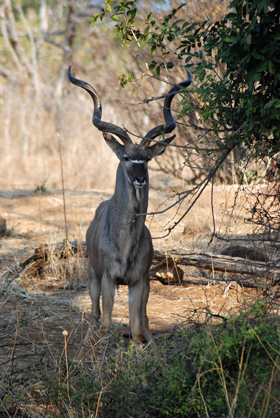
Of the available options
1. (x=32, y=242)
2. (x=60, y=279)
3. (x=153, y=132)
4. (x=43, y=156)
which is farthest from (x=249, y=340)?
(x=43, y=156)

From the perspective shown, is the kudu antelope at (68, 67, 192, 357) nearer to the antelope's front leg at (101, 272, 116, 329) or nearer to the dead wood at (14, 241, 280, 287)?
the antelope's front leg at (101, 272, 116, 329)

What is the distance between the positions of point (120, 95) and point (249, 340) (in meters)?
10.1

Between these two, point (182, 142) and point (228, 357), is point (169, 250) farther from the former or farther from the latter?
point (182, 142)

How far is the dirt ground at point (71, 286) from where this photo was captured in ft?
16.4

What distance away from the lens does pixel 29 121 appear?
1839 centimetres

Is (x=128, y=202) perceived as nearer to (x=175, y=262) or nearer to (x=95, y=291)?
(x=95, y=291)

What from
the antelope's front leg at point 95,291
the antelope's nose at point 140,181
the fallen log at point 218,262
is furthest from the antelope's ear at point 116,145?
the fallen log at point 218,262

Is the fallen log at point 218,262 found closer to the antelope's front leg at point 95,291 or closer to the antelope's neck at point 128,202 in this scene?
the antelope's front leg at point 95,291

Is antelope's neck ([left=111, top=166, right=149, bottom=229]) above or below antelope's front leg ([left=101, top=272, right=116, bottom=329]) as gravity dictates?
above

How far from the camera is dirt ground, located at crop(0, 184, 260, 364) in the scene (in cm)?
499

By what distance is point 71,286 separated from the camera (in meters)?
6.67

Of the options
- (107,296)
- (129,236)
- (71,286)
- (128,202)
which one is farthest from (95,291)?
(71,286)

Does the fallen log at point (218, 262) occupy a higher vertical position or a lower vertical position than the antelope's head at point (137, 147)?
lower

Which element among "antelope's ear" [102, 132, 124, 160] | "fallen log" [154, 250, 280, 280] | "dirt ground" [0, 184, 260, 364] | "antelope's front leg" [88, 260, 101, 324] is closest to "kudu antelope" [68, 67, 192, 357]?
"antelope's ear" [102, 132, 124, 160]
